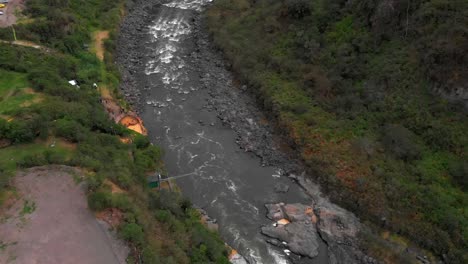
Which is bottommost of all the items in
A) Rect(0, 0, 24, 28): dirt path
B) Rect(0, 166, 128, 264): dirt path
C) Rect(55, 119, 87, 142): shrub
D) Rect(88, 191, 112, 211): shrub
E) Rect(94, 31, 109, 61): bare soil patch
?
Rect(0, 166, 128, 264): dirt path

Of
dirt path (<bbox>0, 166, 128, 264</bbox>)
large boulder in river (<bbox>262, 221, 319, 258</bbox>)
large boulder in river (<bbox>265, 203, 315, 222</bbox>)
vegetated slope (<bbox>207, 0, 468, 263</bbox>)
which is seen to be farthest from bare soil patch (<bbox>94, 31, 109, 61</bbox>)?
large boulder in river (<bbox>262, 221, 319, 258</bbox>)

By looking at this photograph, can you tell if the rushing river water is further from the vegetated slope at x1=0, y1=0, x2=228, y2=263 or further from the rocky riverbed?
the vegetated slope at x1=0, y1=0, x2=228, y2=263

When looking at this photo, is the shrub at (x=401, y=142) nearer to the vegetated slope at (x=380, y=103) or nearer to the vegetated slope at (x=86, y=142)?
the vegetated slope at (x=380, y=103)

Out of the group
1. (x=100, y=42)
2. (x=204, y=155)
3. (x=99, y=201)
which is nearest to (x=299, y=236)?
(x=204, y=155)

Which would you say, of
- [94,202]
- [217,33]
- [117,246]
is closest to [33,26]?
[217,33]

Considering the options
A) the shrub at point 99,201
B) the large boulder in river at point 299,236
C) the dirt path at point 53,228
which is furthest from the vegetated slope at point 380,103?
the dirt path at point 53,228

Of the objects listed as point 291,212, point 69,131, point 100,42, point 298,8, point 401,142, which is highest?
point 298,8

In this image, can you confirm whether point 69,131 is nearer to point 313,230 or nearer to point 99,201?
point 99,201

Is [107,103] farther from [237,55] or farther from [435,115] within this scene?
[435,115]
